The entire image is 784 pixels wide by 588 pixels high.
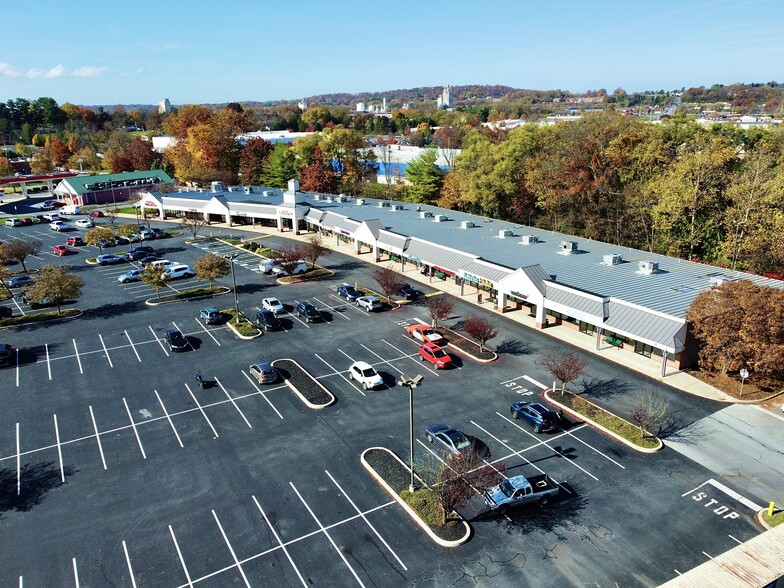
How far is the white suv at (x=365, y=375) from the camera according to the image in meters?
36.1

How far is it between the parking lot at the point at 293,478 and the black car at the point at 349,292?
9.49 meters

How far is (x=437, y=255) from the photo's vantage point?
2185 inches

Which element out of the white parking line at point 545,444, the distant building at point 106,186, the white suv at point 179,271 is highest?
the distant building at point 106,186

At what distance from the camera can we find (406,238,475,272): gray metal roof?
52.9 meters

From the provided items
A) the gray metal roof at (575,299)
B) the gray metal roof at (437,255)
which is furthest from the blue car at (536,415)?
the gray metal roof at (437,255)

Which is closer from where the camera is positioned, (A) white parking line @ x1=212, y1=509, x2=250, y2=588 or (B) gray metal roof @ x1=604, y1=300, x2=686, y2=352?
(A) white parking line @ x1=212, y1=509, x2=250, y2=588

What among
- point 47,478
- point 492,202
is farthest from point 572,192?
point 47,478

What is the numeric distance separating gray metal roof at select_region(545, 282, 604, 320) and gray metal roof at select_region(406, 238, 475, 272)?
10.1m

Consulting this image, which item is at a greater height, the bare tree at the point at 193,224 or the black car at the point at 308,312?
the bare tree at the point at 193,224

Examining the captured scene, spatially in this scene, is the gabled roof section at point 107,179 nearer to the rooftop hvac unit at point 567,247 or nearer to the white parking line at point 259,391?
the white parking line at point 259,391

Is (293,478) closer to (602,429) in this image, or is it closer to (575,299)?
(602,429)

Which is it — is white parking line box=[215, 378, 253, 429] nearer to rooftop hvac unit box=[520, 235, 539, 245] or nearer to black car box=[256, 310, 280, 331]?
black car box=[256, 310, 280, 331]

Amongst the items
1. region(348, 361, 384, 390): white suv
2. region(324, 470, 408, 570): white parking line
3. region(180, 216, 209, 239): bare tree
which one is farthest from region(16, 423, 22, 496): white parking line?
region(180, 216, 209, 239): bare tree

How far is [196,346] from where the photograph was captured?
43.3 metres
